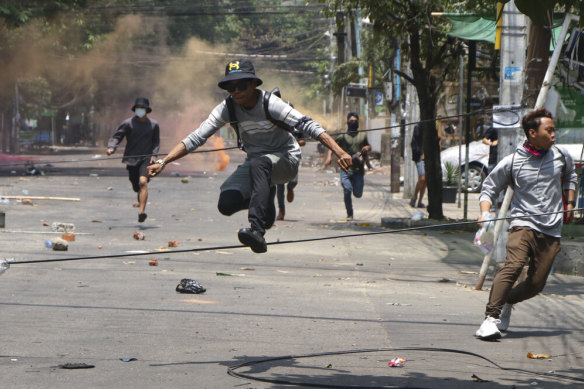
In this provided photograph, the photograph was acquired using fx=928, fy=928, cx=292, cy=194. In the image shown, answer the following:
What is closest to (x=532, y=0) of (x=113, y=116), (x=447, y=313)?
(x=447, y=313)

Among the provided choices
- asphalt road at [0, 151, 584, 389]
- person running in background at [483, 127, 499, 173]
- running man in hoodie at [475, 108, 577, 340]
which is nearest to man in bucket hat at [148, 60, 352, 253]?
asphalt road at [0, 151, 584, 389]

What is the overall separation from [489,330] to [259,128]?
2.13 m

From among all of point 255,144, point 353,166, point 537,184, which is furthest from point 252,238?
point 353,166

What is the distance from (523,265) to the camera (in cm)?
661

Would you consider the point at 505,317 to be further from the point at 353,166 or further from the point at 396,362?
the point at 353,166

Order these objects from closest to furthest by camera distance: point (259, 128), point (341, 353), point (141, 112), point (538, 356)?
1. point (341, 353)
2. point (538, 356)
3. point (259, 128)
4. point (141, 112)

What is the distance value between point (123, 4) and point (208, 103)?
1558 cm

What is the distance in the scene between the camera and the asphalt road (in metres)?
5.29

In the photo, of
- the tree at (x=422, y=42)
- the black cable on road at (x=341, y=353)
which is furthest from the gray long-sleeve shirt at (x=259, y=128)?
the tree at (x=422, y=42)

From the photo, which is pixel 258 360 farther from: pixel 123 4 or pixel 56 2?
pixel 123 4

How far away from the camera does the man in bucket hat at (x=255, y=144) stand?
631 cm

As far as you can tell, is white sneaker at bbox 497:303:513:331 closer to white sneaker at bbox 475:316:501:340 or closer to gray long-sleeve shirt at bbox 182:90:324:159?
white sneaker at bbox 475:316:501:340

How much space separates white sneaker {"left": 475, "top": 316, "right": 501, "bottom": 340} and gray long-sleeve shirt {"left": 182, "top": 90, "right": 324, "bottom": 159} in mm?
1768

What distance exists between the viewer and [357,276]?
373 inches
